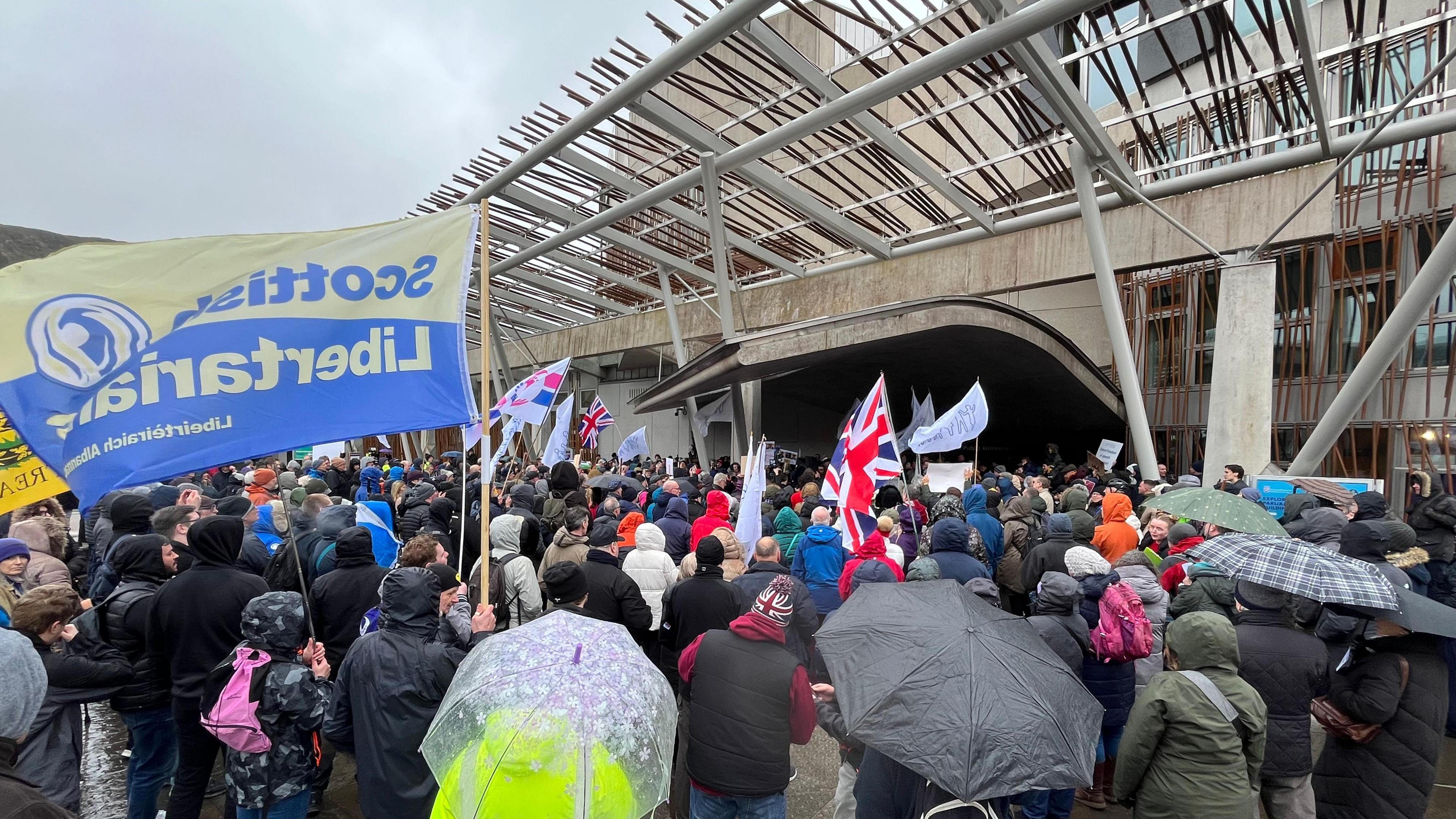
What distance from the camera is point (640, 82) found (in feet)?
44.8

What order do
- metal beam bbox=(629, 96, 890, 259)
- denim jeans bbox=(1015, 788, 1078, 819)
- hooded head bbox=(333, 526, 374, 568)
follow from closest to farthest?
1. denim jeans bbox=(1015, 788, 1078, 819)
2. hooded head bbox=(333, 526, 374, 568)
3. metal beam bbox=(629, 96, 890, 259)

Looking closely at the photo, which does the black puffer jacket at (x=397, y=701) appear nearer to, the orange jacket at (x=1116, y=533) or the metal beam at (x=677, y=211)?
the orange jacket at (x=1116, y=533)

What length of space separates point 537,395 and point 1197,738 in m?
8.96

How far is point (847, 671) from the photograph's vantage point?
2844mm

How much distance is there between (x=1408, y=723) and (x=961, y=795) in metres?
2.70

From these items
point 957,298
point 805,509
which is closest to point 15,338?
point 805,509

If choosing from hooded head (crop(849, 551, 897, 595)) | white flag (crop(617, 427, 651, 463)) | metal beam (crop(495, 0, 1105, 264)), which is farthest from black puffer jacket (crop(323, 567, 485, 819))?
white flag (crop(617, 427, 651, 463))

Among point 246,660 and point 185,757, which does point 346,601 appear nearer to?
point 185,757

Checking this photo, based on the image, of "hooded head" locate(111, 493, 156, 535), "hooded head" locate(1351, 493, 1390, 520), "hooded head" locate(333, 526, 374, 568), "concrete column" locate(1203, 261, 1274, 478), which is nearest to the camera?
"hooded head" locate(333, 526, 374, 568)

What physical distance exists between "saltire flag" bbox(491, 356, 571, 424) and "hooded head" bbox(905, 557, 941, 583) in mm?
6682

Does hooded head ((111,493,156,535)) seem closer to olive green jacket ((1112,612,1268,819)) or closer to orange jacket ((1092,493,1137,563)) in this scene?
olive green jacket ((1112,612,1268,819))

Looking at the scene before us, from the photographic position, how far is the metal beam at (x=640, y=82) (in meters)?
11.6

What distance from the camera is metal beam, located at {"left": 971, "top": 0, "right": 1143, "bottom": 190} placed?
10.8 meters

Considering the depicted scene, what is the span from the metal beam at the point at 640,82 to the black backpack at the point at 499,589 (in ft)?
17.8
